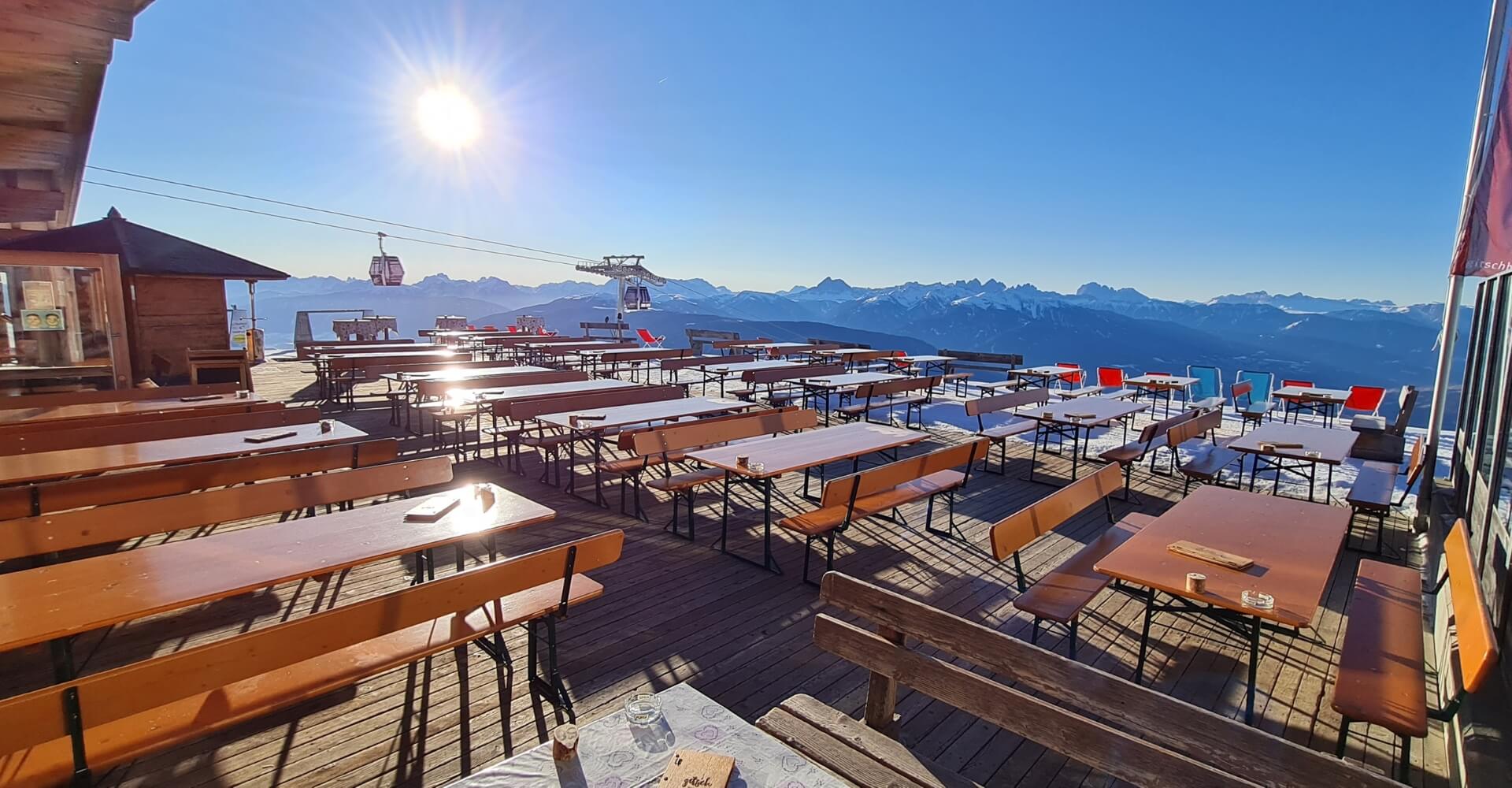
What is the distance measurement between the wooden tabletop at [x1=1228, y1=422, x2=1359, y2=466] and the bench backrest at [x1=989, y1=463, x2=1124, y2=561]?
189 centimetres

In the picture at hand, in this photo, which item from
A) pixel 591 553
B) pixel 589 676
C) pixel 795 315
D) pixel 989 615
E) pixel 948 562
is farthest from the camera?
pixel 795 315

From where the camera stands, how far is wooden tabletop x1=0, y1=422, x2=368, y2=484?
3631 millimetres

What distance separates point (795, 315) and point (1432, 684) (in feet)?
638

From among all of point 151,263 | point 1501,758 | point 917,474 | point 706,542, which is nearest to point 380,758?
→ point 706,542

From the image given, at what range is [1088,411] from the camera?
21.3 ft

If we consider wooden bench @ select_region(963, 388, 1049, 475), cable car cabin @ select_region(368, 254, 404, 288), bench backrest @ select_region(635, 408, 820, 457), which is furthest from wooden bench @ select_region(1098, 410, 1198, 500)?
cable car cabin @ select_region(368, 254, 404, 288)

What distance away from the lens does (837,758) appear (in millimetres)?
1691

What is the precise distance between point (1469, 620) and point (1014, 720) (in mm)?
1951

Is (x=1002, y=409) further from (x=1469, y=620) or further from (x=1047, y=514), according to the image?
(x=1469, y=620)

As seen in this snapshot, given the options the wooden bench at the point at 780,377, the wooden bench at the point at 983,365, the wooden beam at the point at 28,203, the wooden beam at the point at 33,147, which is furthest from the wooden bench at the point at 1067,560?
the wooden beam at the point at 28,203

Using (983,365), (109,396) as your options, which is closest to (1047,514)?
(109,396)

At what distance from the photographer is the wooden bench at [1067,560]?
290 centimetres

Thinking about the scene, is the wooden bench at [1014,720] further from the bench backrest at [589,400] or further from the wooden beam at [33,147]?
the wooden beam at [33,147]

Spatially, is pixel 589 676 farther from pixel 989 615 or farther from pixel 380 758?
pixel 989 615
